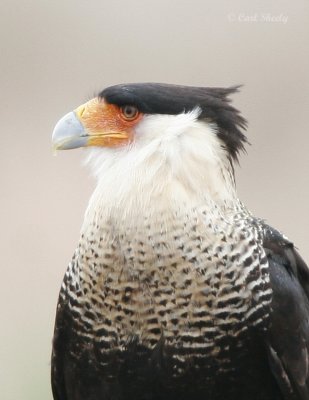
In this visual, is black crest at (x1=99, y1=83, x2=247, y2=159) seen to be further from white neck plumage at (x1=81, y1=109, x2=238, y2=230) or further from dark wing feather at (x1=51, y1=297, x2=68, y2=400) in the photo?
dark wing feather at (x1=51, y1=297, x2=68, y2=400)

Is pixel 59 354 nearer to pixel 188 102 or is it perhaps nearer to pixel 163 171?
pixel 163 171

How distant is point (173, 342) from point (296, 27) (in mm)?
3907

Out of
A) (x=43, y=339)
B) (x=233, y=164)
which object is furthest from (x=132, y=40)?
(x=233, y=164)

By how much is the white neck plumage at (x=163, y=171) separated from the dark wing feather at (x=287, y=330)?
35 centimetres

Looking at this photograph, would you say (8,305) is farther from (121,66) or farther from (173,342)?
(173,342)

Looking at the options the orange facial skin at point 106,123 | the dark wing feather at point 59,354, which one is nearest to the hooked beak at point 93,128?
the orange facial skin at point 106,123

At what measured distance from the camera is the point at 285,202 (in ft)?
25.9

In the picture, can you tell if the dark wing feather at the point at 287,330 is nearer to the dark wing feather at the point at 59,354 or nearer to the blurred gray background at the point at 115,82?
the dark wing feather at the point at 59,354

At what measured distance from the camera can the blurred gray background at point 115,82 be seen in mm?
7691

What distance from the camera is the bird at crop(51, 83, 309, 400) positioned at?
461 cm

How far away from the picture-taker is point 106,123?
4730 mm

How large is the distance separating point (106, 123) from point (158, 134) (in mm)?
221

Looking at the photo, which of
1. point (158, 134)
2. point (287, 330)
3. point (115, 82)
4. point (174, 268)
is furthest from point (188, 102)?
point (115, 82)

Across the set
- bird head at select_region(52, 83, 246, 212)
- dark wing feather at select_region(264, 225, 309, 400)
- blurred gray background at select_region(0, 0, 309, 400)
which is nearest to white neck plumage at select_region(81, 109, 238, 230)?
bird head at select_region(52, 83, 246, 212)
